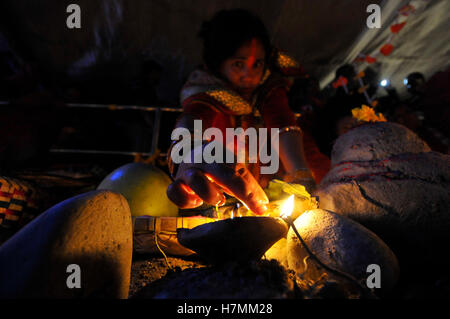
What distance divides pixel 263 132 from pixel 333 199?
104 cm

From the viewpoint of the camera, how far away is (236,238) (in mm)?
982

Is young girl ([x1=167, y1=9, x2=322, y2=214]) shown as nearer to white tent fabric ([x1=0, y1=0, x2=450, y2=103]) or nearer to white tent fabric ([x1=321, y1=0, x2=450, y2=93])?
white tent fabric ([x1=0, y1=0, x2=450, y2=103])

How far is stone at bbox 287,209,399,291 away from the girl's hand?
0.31 meters

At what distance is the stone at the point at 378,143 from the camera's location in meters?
1.53

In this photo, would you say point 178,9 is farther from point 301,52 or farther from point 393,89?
point 393,89

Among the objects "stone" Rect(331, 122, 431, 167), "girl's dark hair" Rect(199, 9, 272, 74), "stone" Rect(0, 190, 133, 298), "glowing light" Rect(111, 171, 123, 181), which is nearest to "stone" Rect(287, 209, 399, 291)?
"stone" Rect(331, 122, 431, 167)

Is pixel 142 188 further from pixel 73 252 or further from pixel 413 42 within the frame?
pixel 413 42

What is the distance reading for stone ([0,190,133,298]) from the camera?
2.61 ft

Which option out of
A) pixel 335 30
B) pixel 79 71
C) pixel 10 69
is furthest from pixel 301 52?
pixel 10 69

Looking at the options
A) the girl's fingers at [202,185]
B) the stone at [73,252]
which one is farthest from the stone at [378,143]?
the stone at [73,252]

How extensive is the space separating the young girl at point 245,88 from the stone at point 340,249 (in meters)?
0.63

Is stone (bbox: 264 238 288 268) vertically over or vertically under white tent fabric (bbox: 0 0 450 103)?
under

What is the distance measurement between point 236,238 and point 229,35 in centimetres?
203

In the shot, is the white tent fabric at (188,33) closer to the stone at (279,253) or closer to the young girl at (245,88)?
the young girl at (245,88)
